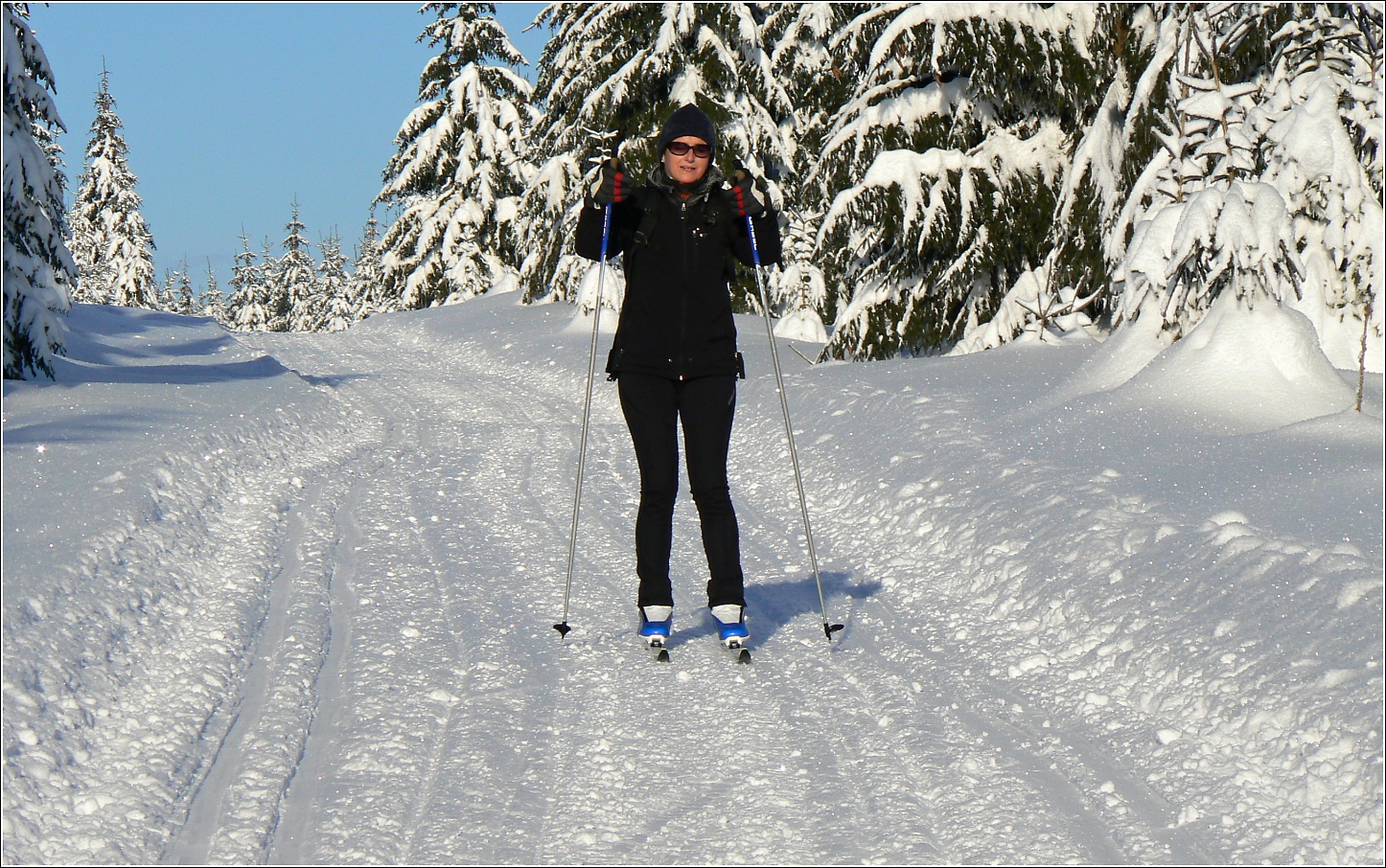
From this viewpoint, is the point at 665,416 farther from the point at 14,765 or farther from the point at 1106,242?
the point at 1106,242

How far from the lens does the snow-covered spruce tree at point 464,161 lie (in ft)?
106

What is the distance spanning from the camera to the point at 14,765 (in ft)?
12.0

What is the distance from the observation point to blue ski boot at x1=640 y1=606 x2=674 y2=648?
509 cm

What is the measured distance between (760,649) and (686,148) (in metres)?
2.26

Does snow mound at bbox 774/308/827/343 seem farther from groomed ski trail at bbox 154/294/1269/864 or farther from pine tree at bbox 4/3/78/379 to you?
groomed ski trail at bbox 154/294/1269/864

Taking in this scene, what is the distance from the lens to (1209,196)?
8.88 metres

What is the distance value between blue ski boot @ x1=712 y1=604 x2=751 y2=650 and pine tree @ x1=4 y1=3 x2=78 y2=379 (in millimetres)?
9082

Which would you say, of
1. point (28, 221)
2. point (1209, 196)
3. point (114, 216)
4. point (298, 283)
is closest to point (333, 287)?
point (298, 283)

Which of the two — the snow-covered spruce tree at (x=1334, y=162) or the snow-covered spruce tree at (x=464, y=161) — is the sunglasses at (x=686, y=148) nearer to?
the snow-covered spruce tree at (x=1334, y=162)

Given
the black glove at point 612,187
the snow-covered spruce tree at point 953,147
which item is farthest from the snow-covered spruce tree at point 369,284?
the black glove at point 612,187

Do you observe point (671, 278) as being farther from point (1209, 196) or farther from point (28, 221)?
point (28, 221)

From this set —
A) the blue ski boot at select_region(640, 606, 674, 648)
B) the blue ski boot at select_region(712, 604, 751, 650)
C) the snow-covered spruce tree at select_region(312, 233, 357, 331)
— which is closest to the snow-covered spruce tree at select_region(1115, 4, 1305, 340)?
the blue ski boot at select_region(712, 604, 751, 650)

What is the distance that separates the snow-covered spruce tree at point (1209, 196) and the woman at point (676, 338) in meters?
5.26

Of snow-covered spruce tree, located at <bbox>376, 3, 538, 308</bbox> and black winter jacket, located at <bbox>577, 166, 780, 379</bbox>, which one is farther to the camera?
snow-covered spruce tree, located at <bbox>376, 3, 538, 308</bbox>
